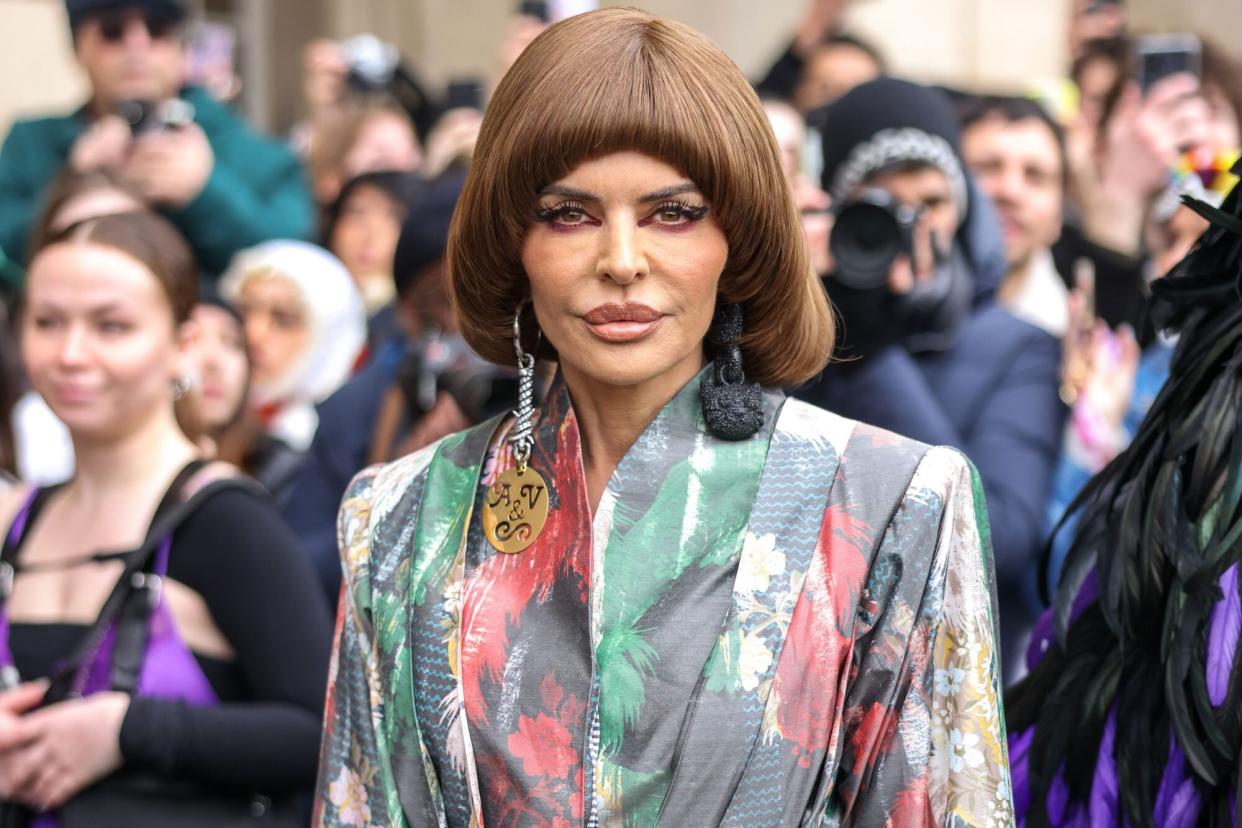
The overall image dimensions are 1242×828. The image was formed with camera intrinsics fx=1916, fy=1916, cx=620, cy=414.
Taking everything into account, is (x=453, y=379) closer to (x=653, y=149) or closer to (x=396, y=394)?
(x=396, y=394)

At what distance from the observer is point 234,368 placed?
4.80 meters

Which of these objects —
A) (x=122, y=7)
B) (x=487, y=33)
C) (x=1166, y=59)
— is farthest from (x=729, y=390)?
(x=487, y=33)

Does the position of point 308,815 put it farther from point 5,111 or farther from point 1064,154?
point 5,111

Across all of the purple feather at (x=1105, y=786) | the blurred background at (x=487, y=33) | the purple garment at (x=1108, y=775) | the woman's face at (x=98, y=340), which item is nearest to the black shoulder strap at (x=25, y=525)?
the woman's face at (x=98, y=340)

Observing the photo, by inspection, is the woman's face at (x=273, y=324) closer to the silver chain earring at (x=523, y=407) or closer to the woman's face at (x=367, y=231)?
the woman's face at (x=367, y=231)

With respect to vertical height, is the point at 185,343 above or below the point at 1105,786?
above

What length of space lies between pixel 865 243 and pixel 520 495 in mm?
1470

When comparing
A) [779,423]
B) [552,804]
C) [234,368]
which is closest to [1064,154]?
[234,368]

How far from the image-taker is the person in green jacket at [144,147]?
529 cm

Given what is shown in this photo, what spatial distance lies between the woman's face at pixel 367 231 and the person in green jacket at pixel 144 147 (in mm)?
196

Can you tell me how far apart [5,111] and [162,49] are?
227 inches

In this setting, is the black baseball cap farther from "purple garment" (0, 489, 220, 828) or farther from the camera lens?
"purple garment" (0, 489, 220, 828)

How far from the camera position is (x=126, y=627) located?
3.15m

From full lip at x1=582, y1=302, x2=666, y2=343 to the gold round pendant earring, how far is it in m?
0.18
